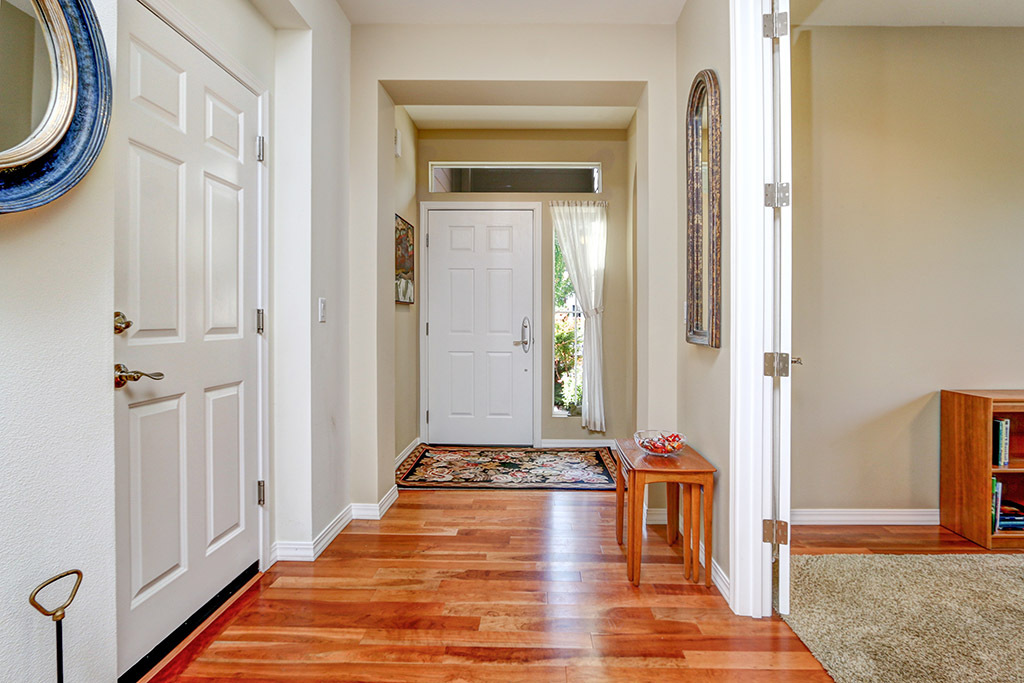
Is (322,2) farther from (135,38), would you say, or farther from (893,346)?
(893,346)

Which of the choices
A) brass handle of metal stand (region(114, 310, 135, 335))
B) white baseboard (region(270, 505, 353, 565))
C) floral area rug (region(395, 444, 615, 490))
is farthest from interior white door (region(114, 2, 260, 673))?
floral area rug (region(395, 444, 615, 490))

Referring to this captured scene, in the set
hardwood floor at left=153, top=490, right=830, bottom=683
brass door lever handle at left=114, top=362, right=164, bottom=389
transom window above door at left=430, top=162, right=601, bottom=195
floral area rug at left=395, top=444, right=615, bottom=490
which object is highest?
transom window above door at left=430, top=162, right=601, bottom=195

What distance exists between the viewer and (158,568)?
→ 1789 millimetres

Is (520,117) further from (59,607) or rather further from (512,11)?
(59,607)

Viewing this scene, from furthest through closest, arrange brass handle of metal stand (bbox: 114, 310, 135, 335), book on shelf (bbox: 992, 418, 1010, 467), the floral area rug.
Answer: the floral area rug → book on shelf (bbox: 992, 418, 1010, 467) → brass handle of metal stand (bbox: 114, 310, 135, 335)

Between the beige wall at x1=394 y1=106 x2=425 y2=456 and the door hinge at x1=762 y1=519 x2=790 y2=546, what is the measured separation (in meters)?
2.47

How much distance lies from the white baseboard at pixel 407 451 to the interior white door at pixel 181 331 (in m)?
1.82

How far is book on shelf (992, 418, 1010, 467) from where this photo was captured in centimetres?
272

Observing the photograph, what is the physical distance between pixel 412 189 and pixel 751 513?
3.51m

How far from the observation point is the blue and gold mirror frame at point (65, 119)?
1.14 m

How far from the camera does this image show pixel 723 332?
89.0 inches

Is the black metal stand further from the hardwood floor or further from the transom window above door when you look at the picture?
the transom window above door

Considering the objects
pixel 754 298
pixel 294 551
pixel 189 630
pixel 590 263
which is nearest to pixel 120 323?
pixel 189 630

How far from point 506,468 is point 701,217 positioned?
2.34 m
